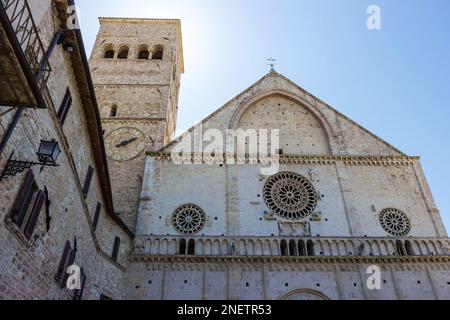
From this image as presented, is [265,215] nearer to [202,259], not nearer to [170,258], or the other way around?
[202,259]

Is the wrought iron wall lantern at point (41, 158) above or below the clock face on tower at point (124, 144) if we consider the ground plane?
below

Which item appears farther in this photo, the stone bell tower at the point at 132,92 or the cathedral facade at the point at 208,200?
the stone bell tower at the point at 132,92

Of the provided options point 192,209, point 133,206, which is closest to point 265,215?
point 192,209

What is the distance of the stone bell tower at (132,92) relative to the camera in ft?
59.0

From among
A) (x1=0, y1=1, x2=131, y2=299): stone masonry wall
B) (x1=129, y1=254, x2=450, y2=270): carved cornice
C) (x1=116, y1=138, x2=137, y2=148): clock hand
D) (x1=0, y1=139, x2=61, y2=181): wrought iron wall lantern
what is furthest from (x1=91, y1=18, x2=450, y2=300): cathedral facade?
(x1=0, y1=139, x2=61, y2=181): wrought iron wall lantern

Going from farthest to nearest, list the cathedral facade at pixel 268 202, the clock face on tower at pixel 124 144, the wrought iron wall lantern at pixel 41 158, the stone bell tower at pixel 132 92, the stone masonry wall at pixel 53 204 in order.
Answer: the clock face on tower at pixel 124 144
the stone bell tower at pixel 132 92
the cathedral facade at pixel 268 202
the stone masonry wall at pixel 53 204
the wrought iron wall lantern at pixel 41 158

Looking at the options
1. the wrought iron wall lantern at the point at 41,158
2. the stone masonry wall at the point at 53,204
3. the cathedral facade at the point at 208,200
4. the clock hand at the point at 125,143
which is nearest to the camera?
the wrought iron wall lantern at the point at 41,158

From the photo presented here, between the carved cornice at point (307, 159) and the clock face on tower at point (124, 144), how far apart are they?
1.40 meters

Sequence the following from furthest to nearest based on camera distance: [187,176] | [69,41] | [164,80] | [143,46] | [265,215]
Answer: [143,46]
[164,80]
[187,176]
[265,215]
[69,41]

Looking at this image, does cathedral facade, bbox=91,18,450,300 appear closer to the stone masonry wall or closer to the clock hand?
the clock hand

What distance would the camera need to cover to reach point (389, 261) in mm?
15219

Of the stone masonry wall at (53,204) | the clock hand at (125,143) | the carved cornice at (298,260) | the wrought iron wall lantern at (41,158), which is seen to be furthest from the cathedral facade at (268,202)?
the wrought iron wall lantern at (41,158)

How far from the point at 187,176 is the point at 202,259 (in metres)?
4.58

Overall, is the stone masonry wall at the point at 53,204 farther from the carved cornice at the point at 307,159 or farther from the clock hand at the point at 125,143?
the clock hand at the point at 125,143
